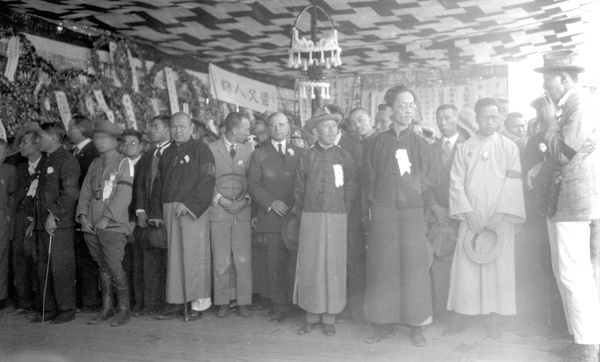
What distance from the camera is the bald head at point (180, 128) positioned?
18.1ft

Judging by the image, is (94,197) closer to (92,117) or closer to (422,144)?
(92,117)

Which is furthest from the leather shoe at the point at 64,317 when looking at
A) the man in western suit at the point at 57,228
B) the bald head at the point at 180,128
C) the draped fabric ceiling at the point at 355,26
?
the draped fabric ceiling at the point at 355,26

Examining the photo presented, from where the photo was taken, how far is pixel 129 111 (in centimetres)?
779

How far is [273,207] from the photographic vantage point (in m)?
5.31

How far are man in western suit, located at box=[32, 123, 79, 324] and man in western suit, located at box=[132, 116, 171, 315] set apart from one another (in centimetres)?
56

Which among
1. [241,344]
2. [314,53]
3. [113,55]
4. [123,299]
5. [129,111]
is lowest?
[241,344]

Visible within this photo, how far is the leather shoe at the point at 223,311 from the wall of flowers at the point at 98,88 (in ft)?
9.57

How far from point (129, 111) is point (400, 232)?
4.43 m

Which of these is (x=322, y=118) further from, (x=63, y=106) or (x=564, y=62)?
(x=63, y=106)

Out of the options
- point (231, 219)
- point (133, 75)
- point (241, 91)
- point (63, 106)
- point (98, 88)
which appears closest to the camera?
point (231, 219)

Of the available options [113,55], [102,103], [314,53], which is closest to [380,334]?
[314,53]

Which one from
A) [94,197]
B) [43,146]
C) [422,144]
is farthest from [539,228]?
[43,146]

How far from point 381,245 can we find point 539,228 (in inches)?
49.9

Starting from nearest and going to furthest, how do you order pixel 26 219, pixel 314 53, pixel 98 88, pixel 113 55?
pixel 26 219, pixel 314 53, pixel 98 88, pixel 113 55
